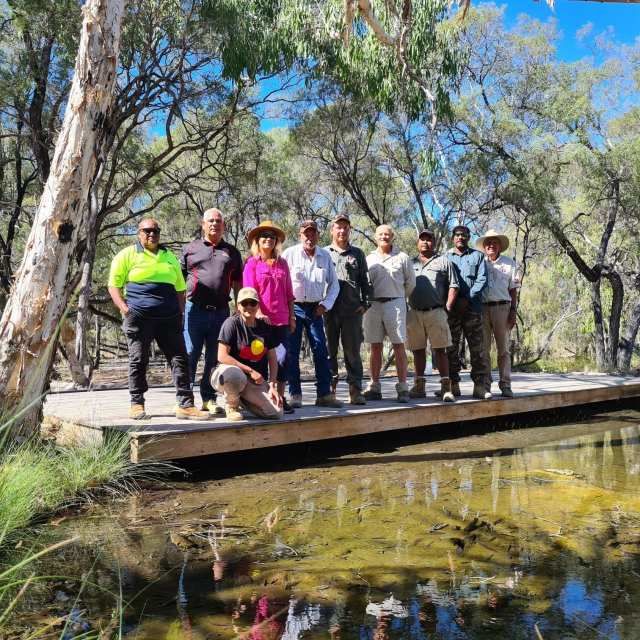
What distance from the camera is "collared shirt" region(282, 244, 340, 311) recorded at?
6.15 meters

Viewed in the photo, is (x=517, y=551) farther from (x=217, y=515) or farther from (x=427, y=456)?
(x=427, y=456)

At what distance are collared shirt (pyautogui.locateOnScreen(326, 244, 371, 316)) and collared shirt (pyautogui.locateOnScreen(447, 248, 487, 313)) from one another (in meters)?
1.11

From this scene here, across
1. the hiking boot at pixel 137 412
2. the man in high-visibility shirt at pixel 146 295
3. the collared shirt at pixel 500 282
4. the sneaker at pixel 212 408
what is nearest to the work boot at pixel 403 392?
the collared shirt at pixel 500 282

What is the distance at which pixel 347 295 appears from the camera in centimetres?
642

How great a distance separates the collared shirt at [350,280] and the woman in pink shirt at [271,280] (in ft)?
2.39

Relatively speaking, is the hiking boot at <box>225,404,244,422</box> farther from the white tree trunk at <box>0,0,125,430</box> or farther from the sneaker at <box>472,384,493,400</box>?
the sneaker at <box>472,384,493,400</box>

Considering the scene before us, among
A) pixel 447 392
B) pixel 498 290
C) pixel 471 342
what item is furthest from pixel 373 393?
pixel 498 290

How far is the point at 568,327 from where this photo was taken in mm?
31062

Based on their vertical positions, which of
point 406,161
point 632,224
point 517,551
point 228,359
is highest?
point 406,161

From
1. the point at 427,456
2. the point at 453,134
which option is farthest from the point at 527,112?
the point at 427,456

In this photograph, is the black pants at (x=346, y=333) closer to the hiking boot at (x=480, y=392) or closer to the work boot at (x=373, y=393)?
the work boot at (x=373, y=393)

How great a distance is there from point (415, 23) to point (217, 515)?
36.0ft

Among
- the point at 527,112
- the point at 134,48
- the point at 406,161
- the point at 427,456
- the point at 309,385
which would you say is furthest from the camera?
the point at 406,161

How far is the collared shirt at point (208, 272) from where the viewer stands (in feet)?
18.8
